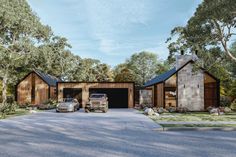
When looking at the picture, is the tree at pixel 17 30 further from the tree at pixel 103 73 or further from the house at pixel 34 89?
the tree at pixel 103 73

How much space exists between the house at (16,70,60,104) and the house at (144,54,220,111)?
17.0 m

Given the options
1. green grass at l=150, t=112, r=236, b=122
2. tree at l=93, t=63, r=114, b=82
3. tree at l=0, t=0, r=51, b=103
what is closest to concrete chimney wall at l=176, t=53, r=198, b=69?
green grass at l=150, t=112, r=236, b=122

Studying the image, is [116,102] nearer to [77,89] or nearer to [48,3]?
[77,89]

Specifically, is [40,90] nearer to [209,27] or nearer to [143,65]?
[209,27]

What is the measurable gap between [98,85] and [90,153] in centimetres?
3089

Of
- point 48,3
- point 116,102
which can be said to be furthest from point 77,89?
point 48,3

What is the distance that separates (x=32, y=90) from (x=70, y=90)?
5.50 m

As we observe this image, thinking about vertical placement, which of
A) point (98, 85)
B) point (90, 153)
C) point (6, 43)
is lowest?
point (90, 153)

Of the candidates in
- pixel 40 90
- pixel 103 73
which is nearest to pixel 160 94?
pixel 40 90

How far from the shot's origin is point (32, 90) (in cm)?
4088

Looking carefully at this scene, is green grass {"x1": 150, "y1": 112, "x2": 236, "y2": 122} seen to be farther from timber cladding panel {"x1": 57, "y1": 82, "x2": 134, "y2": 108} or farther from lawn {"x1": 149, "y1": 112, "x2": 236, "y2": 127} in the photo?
timber cladding panel {"x1": 57, "y1": 82, "x2": 134, "y2": 108}

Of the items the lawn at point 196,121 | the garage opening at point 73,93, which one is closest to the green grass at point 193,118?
the lawn at point 196,121

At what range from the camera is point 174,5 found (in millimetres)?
22688

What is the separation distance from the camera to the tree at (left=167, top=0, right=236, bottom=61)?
66.0 feet
